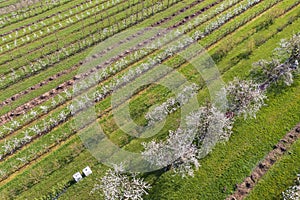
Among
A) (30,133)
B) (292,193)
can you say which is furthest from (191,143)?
(30,133)

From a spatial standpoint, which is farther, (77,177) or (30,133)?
(30,133)

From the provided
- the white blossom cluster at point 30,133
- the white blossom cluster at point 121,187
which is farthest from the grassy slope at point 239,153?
the white blossom cluster at point 30,133

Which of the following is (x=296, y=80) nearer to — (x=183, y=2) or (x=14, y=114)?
(x=183, y=2)

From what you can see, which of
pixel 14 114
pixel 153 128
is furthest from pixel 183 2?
pixel 14 114

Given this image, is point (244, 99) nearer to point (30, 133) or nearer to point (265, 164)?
point (265, 164)

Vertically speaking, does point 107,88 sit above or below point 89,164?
above

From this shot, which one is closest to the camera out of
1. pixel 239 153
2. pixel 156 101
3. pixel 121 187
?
pixel 121 187
